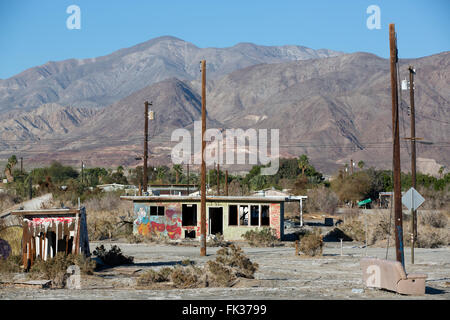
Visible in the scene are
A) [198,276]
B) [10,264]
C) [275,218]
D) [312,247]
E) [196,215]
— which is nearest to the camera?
[198,276]

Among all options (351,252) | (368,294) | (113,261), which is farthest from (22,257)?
(351,252)

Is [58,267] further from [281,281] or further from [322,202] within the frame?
[322,202]

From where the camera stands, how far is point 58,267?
20359 millimetres

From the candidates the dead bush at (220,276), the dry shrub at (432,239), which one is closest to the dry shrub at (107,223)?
the dry shrub at (432,239)

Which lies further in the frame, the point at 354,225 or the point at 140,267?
the point at 354,225

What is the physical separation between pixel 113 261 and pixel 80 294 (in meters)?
8.66

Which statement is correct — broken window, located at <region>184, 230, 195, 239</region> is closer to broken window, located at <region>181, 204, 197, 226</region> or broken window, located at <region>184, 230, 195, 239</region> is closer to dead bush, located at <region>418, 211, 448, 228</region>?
broken window, located at <region>181, 204, 197, 226</region>

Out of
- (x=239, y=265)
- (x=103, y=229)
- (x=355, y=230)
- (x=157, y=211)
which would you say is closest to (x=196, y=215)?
A: (x=157, y=211)

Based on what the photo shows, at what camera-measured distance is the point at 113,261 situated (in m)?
26.0

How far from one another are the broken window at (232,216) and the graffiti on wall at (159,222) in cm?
312

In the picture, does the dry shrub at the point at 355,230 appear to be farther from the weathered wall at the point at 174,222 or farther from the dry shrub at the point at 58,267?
the dry shrub at the point at 58,267

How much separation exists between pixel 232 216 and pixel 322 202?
34.7m

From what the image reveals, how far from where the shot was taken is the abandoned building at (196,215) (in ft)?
132
